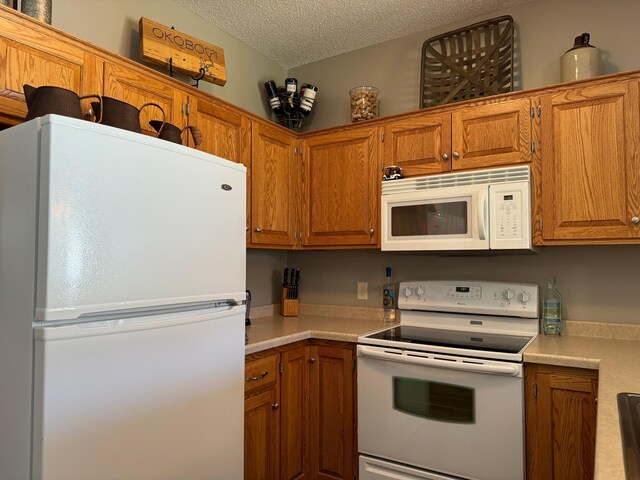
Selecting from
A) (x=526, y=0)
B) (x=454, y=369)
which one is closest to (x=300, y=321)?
(x=454, y=369)

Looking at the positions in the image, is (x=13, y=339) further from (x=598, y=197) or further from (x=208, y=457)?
→ (x=598, y=197)

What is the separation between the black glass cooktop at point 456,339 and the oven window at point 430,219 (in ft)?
1.74

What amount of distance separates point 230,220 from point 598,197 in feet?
5.36

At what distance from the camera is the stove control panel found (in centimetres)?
230

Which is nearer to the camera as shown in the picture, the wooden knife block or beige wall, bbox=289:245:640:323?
beige wall, bbox=289:245:640:323

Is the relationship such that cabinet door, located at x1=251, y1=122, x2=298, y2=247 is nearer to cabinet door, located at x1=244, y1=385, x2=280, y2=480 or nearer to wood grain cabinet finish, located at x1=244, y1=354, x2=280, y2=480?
wood grain cabinet finish, located at x1=244, y1=354, x2=280, y2=480

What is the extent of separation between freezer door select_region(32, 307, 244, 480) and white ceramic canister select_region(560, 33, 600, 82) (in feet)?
6.40

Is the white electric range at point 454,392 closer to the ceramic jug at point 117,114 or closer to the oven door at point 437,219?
the oven door at point 437,219

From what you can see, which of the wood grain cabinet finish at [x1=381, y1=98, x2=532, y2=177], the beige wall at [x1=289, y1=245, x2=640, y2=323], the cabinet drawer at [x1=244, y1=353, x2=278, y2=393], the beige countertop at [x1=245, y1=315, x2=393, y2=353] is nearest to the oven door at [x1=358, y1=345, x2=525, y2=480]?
the beige countertop at [x1=245, y1=315, x2=393, y2=353]

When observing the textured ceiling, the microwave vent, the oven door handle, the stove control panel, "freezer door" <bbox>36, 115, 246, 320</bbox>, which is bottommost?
the oven door handle

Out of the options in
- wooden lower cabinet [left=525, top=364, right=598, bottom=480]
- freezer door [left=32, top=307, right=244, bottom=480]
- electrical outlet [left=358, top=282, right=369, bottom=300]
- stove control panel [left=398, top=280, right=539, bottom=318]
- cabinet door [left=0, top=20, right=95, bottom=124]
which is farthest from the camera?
electrical outlet [left=358, top=282, right=369, bottom=300]

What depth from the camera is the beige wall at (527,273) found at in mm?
2182

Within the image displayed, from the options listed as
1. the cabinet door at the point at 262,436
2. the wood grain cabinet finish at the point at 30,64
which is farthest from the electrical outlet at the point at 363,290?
the wood grain cabinet finish at the point at 30,64

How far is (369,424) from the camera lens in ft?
7.11
